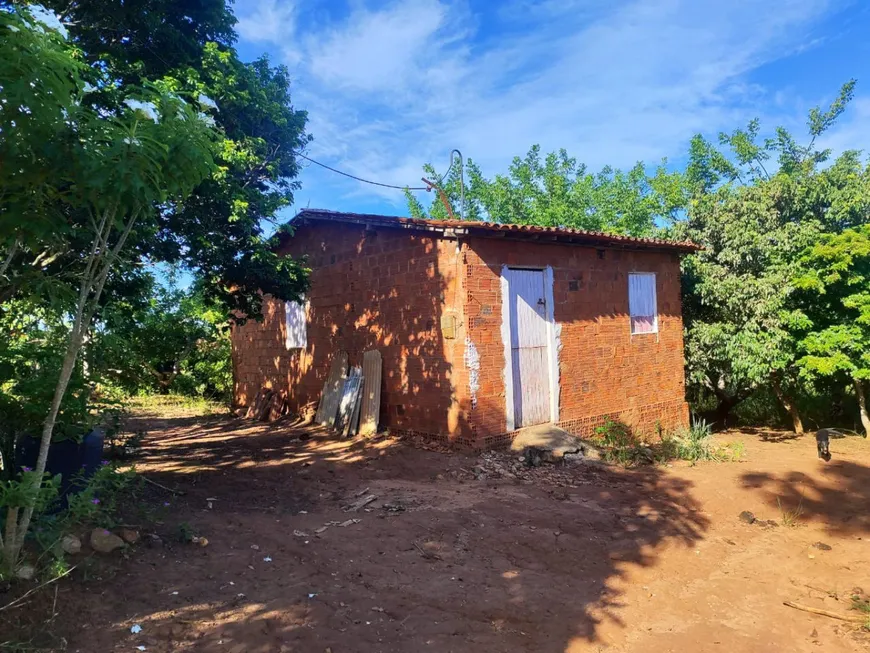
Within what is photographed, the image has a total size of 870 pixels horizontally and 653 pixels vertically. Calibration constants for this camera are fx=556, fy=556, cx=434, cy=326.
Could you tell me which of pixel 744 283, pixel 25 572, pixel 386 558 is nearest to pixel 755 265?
pixel 744 283

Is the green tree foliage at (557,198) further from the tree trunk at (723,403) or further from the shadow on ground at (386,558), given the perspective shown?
the shadow on ground at (386,558)

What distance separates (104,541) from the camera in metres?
4.04

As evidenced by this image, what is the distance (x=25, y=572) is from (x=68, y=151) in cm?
257

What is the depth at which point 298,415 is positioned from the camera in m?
11.9

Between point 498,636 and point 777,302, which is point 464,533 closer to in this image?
point 498,636

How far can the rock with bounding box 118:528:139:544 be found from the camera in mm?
4246

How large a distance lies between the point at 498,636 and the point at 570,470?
476 centimetres

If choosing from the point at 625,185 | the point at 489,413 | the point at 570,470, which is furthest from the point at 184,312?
the point at 625,185

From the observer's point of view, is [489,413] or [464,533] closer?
[464,533]

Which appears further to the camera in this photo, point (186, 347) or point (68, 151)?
point (186, 347)

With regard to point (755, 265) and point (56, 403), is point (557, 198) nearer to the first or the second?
point (755, 265)

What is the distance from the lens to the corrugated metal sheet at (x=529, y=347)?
9.06 m

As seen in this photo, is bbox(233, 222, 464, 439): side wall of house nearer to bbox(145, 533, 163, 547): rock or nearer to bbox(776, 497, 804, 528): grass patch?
bbox(776, 497, 804, 528): grass patch

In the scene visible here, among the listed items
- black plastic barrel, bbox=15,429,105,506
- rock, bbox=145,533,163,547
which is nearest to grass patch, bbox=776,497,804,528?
rock, bbox=145,533,163,547
